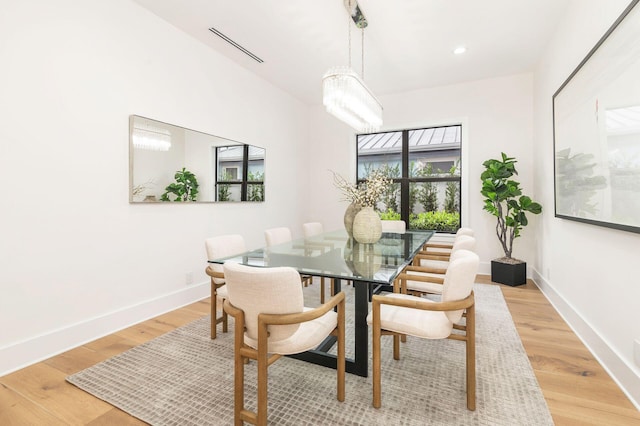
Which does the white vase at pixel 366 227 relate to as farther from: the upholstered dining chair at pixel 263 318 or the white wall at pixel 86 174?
the white wall at pixel 86 174

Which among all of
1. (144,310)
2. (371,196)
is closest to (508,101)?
(371,196)

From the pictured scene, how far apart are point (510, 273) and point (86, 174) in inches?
186

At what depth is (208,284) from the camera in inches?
143

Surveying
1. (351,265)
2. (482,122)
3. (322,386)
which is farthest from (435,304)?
(482,122)

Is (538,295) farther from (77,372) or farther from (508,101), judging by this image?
(77,372)

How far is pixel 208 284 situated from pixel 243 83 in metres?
2.69

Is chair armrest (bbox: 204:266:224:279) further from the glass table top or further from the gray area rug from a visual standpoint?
the gray area rug

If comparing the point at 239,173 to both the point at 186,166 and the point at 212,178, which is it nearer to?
the point at 212,178

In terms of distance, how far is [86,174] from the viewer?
247 centimetres

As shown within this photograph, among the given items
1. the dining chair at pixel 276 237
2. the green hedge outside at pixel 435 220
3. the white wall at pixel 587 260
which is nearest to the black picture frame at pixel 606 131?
the white wall at pixel 587 260

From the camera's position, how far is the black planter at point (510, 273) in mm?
3891

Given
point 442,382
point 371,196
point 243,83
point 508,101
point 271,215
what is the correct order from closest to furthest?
1. point 442,382
2. point 371,196
3. point 243,83
4. point 508,101
5. point 271,215

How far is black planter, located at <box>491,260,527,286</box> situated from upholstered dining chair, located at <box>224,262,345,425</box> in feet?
11.1

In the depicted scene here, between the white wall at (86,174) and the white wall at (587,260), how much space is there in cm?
362
